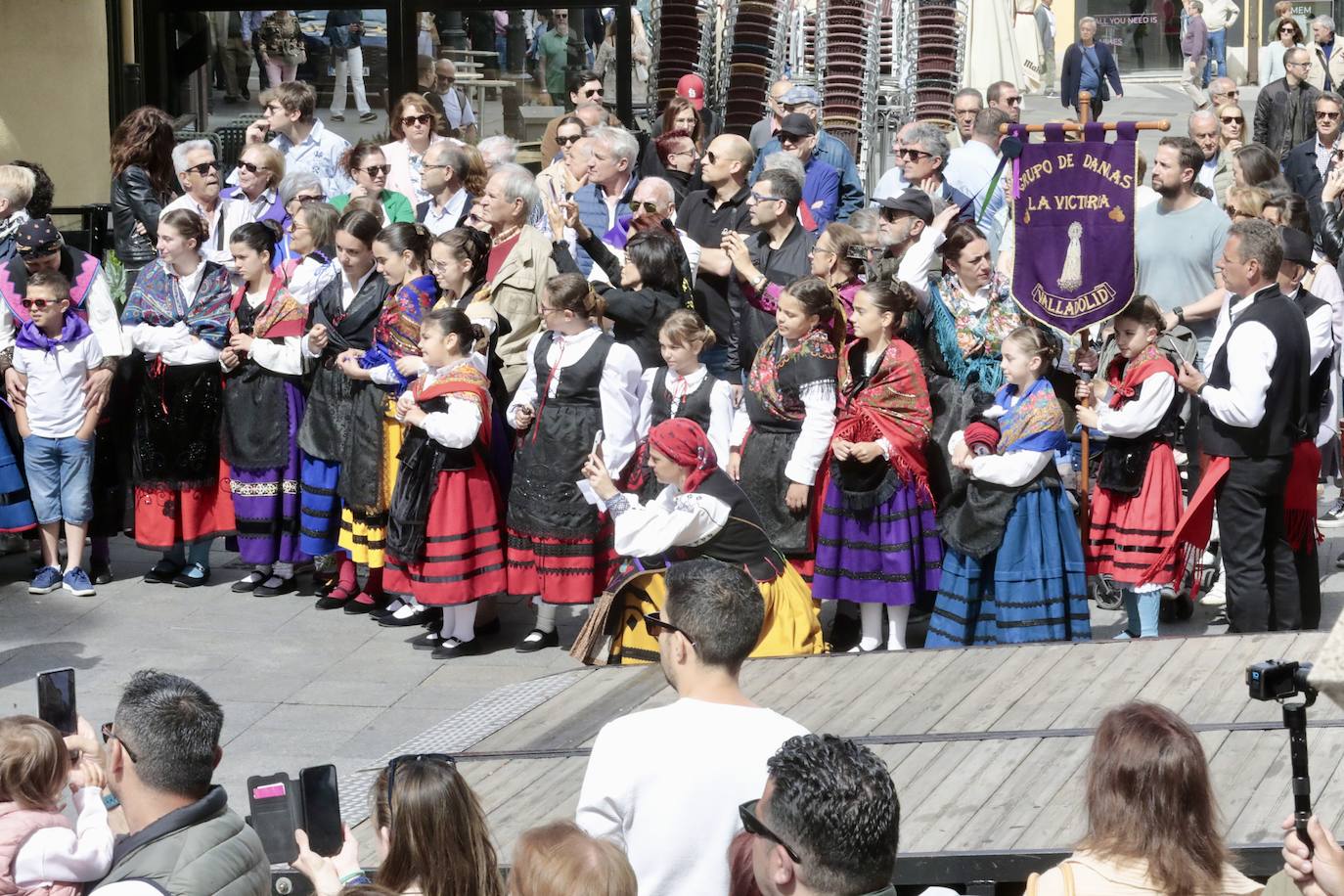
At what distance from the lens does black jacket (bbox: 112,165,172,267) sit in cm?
1097

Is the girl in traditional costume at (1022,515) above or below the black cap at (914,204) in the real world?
below

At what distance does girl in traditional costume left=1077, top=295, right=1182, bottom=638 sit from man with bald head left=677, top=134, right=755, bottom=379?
1908mm

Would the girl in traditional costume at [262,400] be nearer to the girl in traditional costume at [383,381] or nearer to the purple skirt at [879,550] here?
the girl in traditional costume at [383,381]

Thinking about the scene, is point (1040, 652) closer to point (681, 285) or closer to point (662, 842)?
point (681, 285)

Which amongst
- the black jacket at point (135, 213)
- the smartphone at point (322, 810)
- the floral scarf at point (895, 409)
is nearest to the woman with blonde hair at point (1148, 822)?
the smartphone at point (322, 810)

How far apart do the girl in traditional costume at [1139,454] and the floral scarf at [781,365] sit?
3.54ft

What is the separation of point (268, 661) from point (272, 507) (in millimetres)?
1046

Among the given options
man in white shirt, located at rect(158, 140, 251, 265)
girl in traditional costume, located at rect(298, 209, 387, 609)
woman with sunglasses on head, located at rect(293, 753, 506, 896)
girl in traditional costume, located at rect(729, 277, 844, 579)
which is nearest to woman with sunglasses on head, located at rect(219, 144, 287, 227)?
man in white shirt, located at rect(158, 140, 251, 265)

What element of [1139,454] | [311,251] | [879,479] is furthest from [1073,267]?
[311,251]

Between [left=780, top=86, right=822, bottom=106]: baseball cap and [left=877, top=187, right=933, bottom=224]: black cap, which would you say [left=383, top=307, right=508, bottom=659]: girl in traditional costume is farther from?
[left=780, top=86, right=822, bottom=106]: baseball cap

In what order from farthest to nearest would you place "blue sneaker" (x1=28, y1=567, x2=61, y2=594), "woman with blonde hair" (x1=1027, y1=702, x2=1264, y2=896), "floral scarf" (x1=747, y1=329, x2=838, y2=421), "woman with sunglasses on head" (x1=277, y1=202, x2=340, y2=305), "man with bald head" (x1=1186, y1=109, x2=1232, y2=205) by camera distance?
"man with bald head" (x1=1186, y1=109, x2=1232, y2=205) → "blue sneaker" (x1=28, y1=567, x2=61, y2=594) → "woman with sunglasses on head" (x1=277, y1=202, x2=340, y2=305) → "floral scarf" (x1=747, y1=329, x2=838, y2=421) → "woman with blonde hair" (x1=1027, y1=702, x2=1264, y2=896)

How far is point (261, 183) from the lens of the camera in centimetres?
1046

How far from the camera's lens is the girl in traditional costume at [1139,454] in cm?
781

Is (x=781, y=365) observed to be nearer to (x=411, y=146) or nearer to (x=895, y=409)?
(x=895, y=409)
